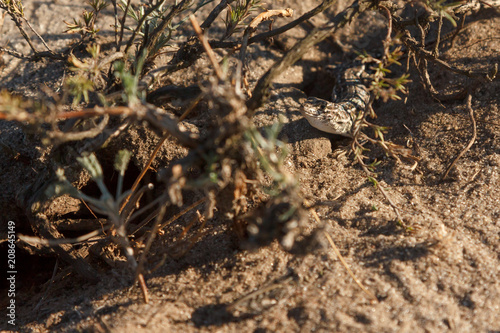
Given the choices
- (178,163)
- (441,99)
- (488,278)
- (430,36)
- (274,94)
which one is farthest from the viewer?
(430,36)

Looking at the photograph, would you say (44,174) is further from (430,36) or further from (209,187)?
(430,36)

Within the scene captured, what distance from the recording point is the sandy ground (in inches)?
64.7

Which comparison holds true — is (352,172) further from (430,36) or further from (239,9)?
(430,36)

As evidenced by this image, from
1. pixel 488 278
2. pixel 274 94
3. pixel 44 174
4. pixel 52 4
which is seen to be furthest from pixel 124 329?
pixel 52 4

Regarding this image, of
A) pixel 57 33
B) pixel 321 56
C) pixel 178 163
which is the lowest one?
pixel 178 163

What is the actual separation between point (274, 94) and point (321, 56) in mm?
748

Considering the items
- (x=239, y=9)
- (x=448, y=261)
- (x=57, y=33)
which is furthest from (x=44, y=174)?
(x=448, y=261)

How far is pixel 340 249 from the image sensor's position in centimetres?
192

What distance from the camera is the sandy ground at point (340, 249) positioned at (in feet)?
5.39

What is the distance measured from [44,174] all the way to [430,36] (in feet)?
10.7

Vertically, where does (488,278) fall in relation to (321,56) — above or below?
below

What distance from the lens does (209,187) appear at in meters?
1.58

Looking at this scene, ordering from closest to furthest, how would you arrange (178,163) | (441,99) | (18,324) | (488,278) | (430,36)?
(178,163) → (488,278) → (18,324) → (441,99) → (430,36)

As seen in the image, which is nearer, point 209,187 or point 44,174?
point 209,187
